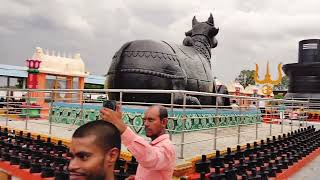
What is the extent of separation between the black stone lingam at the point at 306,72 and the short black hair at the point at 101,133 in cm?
2341

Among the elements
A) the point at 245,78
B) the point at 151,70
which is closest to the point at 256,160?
the point at 151,70

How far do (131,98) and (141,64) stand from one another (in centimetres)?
74

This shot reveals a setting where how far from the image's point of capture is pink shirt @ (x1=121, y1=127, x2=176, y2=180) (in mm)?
1744

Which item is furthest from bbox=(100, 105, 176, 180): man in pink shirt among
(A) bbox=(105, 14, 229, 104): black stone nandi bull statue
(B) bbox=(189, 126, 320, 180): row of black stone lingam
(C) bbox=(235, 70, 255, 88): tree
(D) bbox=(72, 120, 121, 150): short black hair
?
(C) bbox=(235, 70, 255, 88): tree

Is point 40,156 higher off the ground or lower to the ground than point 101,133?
lower

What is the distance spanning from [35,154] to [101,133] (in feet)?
14.2

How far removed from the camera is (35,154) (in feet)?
17.3

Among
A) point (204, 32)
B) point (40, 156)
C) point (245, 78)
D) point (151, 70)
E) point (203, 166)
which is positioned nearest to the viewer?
point (203, 166)

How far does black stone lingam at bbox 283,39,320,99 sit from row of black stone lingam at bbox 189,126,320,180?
53.6 feet

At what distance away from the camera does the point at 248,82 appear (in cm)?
5566

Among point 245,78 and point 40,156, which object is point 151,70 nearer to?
point 40,156

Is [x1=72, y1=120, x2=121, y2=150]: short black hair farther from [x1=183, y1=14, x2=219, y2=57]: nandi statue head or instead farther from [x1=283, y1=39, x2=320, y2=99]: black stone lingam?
[x1=283, y1=39, x2=320, y2=99]: black stone lingam

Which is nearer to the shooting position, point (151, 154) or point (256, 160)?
point (151, 154)

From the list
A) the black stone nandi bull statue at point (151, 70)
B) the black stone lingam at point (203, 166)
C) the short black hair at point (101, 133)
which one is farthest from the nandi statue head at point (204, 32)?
the short black hair at point (101, 133)
